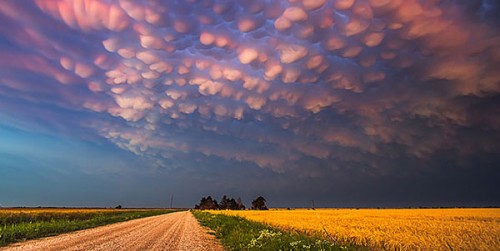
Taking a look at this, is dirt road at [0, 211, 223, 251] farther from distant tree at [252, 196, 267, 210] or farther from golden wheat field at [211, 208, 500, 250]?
distant tree at [252, 196, 267, 210]

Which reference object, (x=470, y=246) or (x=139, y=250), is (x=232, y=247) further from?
(x=470, y=246)

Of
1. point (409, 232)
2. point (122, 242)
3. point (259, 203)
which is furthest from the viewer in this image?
point (259, 203)

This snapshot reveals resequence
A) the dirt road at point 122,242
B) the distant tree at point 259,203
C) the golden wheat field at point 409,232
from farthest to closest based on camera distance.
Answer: the distant tree at point 259,203 < the dirt road at point 122,242 < the golden wheat field at point 409,232

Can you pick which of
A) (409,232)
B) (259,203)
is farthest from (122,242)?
(259,203)

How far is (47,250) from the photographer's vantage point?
13758mm

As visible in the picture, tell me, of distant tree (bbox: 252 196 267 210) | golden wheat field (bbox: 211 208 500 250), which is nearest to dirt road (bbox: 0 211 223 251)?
golden wheat field (bbox: 211 208 500 250)

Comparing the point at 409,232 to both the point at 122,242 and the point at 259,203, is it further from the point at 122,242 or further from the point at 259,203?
the point at 259,203

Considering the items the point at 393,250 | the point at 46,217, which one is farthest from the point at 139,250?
the point at 46,217

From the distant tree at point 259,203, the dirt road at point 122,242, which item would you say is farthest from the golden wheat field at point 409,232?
the distant tree at point 259,203

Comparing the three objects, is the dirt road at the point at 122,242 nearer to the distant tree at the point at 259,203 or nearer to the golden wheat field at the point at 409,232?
the golden wheat field at the point at 409,232

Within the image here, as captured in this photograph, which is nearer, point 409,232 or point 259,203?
point 409,232

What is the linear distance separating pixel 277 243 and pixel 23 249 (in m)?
11.0

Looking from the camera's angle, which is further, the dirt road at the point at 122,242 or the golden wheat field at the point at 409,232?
the dirt road at the point at 122,242

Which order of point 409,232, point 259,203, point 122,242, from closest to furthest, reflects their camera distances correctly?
point 122,242 < point 409,232 < point 259,203
